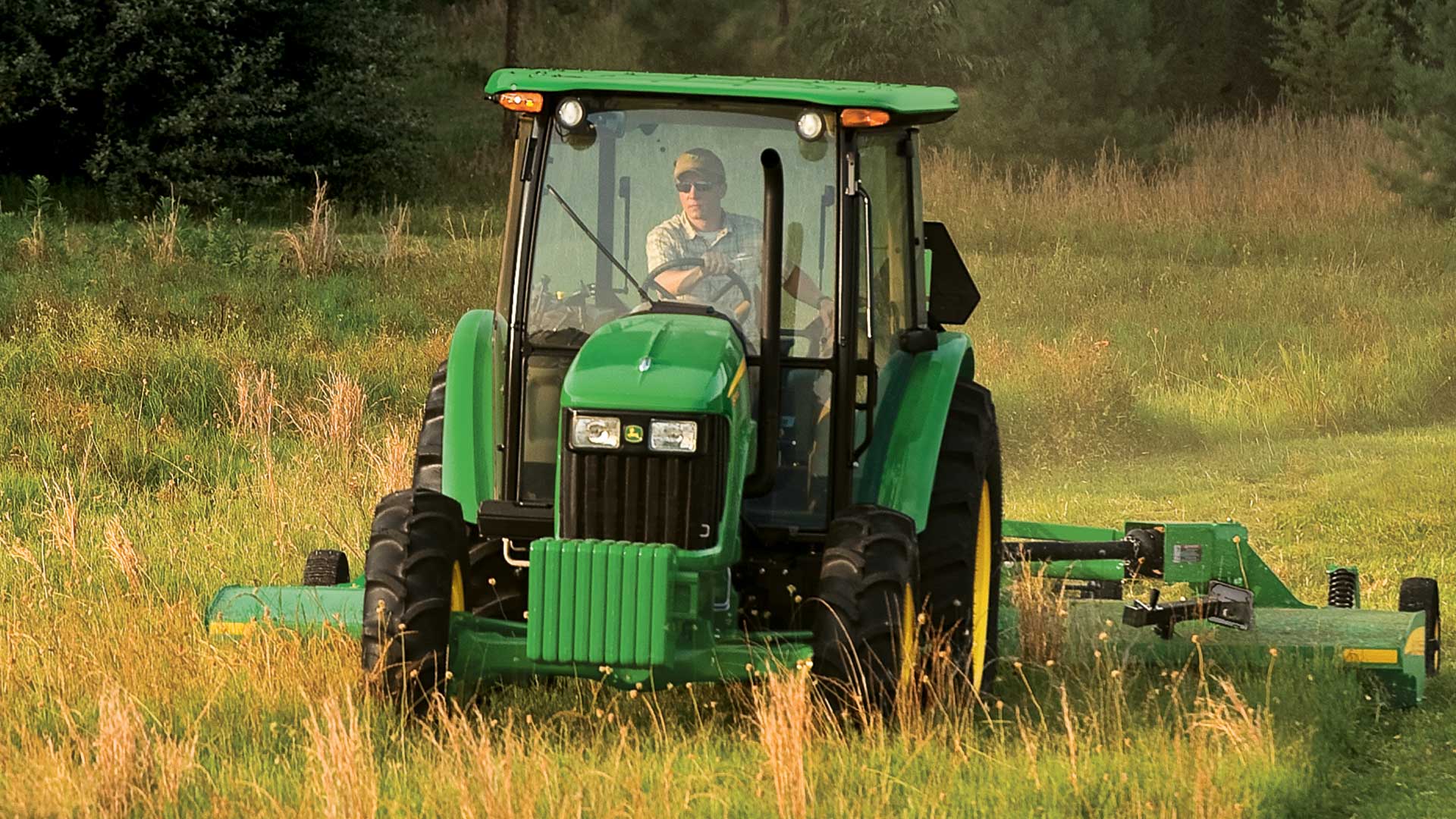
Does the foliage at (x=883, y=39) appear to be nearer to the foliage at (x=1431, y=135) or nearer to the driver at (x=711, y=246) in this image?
the foliage at (x=1431, y=135)

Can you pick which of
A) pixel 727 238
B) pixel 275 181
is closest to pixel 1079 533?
pixel 727 238

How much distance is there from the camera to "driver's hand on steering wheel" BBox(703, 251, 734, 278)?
6.14 meters

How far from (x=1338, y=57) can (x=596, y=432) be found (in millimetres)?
31815

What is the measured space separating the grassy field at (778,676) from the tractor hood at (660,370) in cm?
80

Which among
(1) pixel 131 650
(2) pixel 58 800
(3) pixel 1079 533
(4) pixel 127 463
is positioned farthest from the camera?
(4) pixel 127 463

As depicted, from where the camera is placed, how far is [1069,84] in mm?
28688

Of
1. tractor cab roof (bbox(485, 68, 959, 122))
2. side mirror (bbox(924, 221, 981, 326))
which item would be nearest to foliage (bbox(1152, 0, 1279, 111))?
side mirror (bbox(924, 221, 981, 326))

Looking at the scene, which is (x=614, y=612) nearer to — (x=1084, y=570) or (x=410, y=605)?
(x=410, y=605)

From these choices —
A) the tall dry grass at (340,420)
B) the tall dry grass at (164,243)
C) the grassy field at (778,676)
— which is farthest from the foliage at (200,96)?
the tall dry grass at (340,420)

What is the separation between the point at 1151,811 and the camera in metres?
5.24

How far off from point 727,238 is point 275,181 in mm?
19728

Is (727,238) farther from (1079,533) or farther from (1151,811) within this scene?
(1079,533)

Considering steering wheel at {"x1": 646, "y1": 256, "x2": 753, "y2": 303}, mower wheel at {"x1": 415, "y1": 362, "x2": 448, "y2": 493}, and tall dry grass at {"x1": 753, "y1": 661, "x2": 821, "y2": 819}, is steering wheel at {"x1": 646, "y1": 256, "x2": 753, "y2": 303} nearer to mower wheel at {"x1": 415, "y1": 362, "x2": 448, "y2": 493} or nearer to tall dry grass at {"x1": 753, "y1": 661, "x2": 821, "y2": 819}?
mower wheel at {"x1": 415, "y1": 362, "x2": 448, "y2": 493}

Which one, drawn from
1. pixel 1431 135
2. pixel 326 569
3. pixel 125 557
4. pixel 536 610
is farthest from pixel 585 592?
pixel 1431 135
